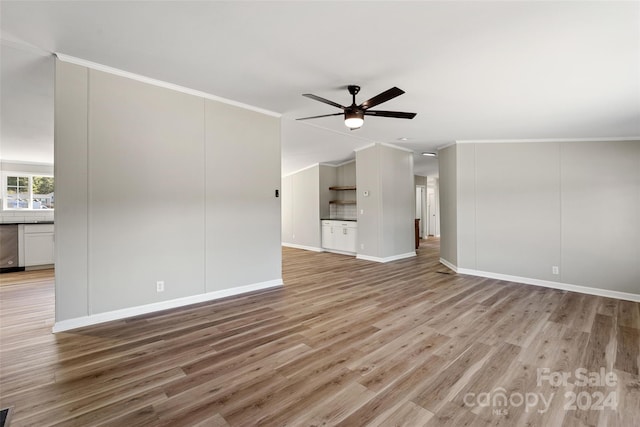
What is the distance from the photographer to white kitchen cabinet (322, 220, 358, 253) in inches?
292

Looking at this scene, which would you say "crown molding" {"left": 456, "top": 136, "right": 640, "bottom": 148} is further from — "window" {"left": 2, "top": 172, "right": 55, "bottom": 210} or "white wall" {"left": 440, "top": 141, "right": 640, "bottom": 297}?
"window" {"left": 2, "top": 172, "right": 55, "bottom": 210}

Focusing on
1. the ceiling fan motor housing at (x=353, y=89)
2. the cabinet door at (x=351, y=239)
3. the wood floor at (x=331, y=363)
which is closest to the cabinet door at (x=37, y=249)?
the wood floor at (x=331, y=363)

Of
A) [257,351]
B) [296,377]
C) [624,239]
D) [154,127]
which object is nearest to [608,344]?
[624,239]

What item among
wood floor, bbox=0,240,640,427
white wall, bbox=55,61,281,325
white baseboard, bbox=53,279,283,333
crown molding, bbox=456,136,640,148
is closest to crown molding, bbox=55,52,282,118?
white wall, bbox=55,61,281,325

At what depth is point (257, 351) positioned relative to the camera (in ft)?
8.06

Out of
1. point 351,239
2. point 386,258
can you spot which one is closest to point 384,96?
point 386,258

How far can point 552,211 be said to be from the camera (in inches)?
184

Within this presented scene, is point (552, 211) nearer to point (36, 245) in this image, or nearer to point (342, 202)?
point (342, 202)

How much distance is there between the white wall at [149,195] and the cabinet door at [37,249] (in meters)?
4.17

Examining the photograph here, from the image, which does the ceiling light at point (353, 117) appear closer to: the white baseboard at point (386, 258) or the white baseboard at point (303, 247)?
the white baseboard at point (386, 258)

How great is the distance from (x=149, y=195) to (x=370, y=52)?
2888 millimetres

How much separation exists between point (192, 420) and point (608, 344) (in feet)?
11.8

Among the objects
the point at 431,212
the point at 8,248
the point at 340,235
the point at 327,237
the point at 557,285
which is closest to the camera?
the point at 557,285

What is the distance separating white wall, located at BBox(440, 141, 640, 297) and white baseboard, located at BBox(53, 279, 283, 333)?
160 inches
